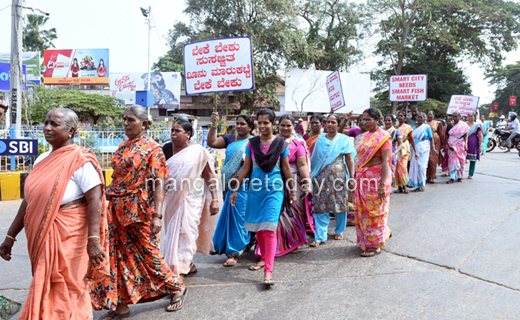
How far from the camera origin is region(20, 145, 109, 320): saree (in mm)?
2160

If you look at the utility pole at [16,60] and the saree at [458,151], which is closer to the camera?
the saree at [458,151]

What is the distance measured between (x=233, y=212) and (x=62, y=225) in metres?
2.19

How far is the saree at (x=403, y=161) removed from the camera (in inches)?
296

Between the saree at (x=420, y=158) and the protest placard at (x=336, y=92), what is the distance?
5.93ft

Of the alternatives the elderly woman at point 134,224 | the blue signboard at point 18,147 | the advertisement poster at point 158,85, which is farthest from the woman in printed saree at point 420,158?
the advertisement poster at point 158,85

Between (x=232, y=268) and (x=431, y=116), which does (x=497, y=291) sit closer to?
(x=232, y=268)

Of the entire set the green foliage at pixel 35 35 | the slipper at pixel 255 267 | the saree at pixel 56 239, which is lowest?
the slipper at pixel 255 267

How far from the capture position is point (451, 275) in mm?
3527

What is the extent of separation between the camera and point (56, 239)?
220cm

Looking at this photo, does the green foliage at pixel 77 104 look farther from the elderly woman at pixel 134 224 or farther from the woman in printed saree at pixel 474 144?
the elderly woman at pixel 134 224

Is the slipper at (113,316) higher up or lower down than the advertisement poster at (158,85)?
lower down

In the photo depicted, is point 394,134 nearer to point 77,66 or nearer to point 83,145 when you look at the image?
point 83,145

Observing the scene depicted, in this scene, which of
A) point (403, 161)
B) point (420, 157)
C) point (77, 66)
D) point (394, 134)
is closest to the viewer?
point (394, 134)

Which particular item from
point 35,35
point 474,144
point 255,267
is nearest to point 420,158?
point 474,144
